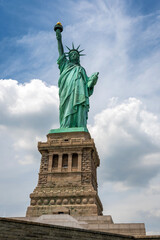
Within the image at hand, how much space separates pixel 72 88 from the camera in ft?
98.7

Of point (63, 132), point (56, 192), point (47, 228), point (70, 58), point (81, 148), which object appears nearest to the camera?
point (47, 228)

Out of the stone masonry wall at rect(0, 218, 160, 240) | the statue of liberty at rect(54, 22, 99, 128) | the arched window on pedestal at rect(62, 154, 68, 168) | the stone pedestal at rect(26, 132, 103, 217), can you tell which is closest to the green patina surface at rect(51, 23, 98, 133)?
the statue of liberty at rect(54, 22, 99, 128)

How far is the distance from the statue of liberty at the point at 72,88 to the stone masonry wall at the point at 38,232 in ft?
56.1

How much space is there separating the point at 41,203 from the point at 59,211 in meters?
2.11

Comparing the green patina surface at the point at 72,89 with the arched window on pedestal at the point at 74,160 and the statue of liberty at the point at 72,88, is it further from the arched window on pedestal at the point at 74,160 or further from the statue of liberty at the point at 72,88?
the arched window on pedestal at the point at 74,160

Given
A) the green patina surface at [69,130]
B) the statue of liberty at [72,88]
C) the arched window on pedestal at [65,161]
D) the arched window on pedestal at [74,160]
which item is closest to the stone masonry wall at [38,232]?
the arched window on pedestal at [74,160]

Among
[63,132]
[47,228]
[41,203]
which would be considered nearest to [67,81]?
[63,132]

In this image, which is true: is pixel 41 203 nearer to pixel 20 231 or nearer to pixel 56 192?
pixel 56 192

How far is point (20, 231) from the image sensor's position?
10852mm

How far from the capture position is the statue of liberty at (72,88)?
28.9 metres

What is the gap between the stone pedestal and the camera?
73.5ft

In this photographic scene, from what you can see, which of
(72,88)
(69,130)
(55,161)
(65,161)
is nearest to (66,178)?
(65,161)

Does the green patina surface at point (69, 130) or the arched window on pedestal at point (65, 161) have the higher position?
the green patina surface at point (69, 130)

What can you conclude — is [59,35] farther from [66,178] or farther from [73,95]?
[66,178]
